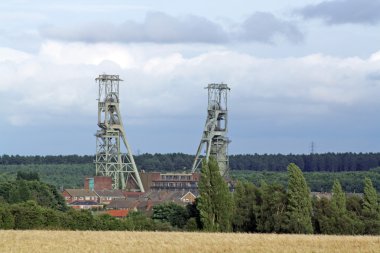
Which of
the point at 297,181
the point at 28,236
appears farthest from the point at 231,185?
the point at 28,236

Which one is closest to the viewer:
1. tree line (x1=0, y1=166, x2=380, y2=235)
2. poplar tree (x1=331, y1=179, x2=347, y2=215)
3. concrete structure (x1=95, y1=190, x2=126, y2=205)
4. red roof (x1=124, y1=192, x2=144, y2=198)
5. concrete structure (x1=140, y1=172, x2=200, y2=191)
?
tree line (x1=0, y1=166, x2=380, y2=235)

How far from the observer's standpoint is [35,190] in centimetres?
10975

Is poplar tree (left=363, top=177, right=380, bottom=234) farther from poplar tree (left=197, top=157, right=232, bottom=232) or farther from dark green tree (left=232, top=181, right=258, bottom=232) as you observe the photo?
poplar tree (left=197, top=157, right=232, bottom=232)

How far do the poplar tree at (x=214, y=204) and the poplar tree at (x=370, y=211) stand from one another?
10.5 m

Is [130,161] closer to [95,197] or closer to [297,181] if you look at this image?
[95,197]

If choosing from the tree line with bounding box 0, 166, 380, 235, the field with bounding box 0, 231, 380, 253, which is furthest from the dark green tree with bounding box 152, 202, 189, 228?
the field with bounding box 0, 231, 380, 253

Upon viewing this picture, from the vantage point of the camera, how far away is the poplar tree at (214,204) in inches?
2872

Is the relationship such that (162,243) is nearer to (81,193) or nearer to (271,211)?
(271,211)

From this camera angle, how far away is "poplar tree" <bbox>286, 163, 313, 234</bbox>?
72438 mm

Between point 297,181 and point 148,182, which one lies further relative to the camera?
point 148,182

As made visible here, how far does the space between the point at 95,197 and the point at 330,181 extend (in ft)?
182

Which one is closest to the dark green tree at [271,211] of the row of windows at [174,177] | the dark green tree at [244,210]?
the dark green tree at [244,210]

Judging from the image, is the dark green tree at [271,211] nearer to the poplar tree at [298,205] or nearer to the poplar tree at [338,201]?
the poplar tree at [298,205]

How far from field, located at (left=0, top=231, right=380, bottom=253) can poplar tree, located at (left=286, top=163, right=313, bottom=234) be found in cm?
2423
